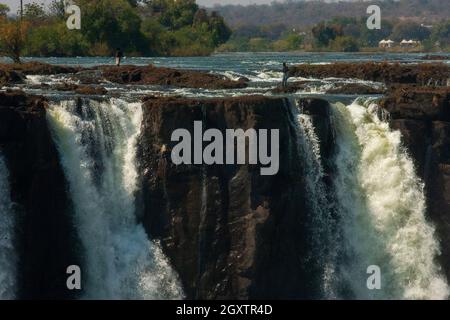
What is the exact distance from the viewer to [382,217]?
3647cm

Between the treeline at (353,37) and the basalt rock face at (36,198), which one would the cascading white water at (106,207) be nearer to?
the basalt rock face at (36,198)

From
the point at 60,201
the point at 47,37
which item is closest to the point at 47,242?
the point at 60,201

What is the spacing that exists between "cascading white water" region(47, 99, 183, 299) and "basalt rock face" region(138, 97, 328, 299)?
0.44 metres

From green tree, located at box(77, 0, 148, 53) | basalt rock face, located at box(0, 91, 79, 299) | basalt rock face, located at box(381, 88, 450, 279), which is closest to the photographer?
basalt rock face, located at box(0, 91, 79, 299)

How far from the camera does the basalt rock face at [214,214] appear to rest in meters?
34.0

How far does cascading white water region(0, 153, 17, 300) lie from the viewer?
106 ft

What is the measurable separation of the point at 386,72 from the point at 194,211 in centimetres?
1815

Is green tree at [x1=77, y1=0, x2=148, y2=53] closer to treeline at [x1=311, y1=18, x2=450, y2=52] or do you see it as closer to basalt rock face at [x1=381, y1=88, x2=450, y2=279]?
treeline at [x1=311, y1=18, x2=450, y2=52]

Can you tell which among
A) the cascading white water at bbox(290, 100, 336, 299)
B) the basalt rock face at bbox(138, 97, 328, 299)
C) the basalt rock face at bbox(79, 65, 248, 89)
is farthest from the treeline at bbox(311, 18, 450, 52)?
the basalt rock face at bbox(138, 97, 328, 299)

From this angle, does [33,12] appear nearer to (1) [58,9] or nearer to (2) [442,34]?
(1) [58,9]

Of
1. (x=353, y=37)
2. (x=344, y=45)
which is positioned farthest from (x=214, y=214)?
(x=353, y=37)

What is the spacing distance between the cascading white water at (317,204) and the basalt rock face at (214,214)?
1.06 meters

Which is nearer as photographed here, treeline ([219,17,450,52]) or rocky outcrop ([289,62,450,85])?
→ rocky outcrop ([289,62,450,85])

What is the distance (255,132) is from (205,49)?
2675 inches
